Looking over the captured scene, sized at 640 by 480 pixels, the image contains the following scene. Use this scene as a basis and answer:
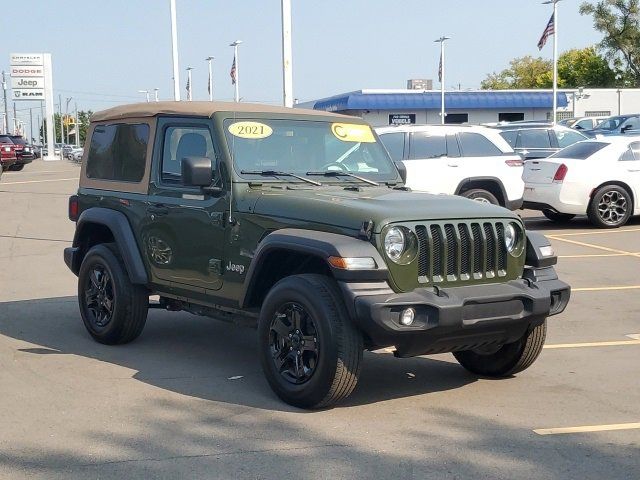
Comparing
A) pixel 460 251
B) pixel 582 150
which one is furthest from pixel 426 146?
pixel 460 251

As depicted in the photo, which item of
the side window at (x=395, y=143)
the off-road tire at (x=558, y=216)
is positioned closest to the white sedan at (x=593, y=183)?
the off-road tire at (x=558, y=216)

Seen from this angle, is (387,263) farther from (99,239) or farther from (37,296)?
(37,296)

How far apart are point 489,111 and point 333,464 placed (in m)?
56.1

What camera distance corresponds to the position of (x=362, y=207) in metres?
6.05

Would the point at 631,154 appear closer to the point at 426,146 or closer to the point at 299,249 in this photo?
the point at 426,146

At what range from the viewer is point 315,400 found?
590cm

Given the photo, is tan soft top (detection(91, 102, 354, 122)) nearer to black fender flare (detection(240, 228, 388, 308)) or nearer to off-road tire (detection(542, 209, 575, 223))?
A: black fender flare (detection(240, 228, 388, 308))

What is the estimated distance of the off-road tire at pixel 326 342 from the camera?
573 cm

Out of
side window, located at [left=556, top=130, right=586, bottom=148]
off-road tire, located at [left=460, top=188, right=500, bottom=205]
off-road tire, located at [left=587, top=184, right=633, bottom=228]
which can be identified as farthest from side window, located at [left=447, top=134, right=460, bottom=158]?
side window, located at [left=556, top=130, right=586, bottom=148]

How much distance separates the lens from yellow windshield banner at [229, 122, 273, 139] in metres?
7.01

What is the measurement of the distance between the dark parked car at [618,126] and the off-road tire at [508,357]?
22.6 m

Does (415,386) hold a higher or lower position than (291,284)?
lower

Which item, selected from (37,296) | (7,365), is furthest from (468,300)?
(37,296)

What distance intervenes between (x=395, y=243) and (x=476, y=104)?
176ft
